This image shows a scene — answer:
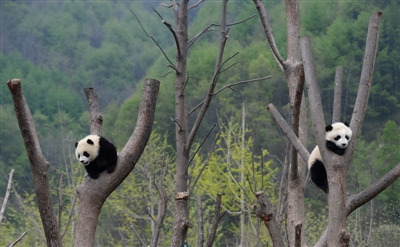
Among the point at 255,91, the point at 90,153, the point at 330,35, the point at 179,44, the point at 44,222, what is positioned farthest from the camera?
the point at 330,35

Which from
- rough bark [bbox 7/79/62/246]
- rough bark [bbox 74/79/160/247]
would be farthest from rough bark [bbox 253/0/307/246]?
rough bark [bbox 7/79/62/246]

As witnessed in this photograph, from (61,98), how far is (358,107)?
55773mm

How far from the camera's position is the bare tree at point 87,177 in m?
3.53

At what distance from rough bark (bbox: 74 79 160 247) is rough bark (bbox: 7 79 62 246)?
0.22 metres

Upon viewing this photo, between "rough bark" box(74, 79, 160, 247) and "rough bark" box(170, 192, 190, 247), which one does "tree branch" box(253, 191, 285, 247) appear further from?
"rough bark" box(74, 79, 160, 247)

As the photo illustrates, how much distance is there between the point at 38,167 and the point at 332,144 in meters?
1.83

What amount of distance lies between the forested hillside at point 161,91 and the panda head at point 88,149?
7575 mm

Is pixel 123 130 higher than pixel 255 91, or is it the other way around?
pixel 255 91

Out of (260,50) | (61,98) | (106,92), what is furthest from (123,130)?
(106,92)

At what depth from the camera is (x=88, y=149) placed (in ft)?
17.0

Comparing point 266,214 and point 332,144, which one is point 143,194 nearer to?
point 332,144

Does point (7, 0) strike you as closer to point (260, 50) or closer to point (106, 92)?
point (106, 92)

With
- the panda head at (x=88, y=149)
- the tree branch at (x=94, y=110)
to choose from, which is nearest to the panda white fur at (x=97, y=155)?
the panda head at (x=88, y=149)

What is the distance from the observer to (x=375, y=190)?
13.1ft
